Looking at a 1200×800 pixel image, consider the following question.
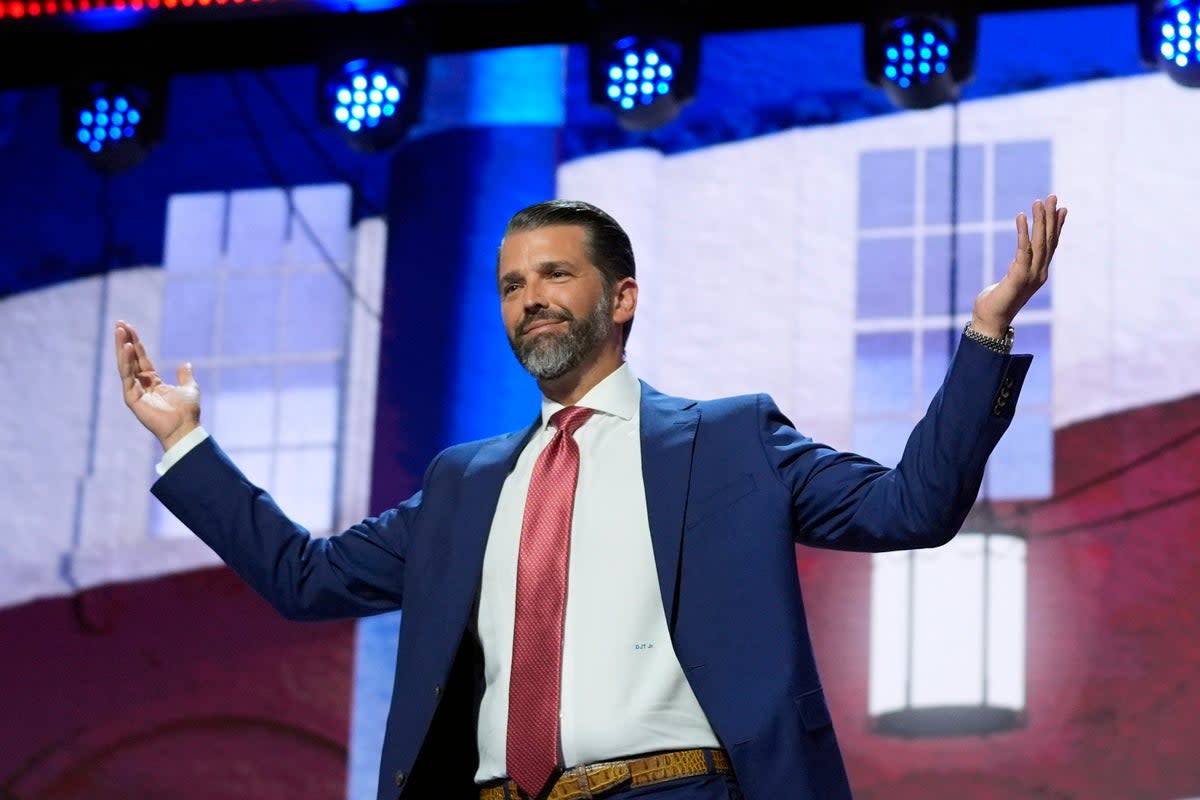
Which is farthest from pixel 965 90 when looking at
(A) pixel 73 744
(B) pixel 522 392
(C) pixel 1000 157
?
(A) pixel 73 744

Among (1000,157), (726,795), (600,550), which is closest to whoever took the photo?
(726,795)

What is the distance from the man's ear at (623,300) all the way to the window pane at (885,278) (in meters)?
1.47

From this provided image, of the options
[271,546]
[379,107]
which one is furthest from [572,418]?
[379,107]

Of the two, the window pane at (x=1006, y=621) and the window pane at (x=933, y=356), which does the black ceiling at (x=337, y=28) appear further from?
the window pane at (x=1006, y=621)

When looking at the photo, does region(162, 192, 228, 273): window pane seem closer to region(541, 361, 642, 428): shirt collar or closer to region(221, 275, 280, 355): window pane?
region(221, 275, 280, 355): window pane

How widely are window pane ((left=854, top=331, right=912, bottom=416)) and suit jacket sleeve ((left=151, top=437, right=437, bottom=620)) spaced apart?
1.57 meters

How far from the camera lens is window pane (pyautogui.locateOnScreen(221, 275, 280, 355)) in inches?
164

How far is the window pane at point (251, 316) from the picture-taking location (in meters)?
4.16

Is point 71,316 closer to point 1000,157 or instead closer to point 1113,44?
point 1000,157

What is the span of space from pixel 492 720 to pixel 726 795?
320mm

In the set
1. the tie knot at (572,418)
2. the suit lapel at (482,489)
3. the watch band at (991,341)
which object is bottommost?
the suit lapel at (482,489)

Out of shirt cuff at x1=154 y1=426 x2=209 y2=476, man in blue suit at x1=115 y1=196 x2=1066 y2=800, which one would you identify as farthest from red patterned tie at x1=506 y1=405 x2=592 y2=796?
Answer: shirt cuff at x1=154 y1=426 x2=209 y2=476

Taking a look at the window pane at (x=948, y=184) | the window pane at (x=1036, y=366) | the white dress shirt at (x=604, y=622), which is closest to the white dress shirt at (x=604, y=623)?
the white dress shirt at (x=604, y=622)

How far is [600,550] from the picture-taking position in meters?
2.18
